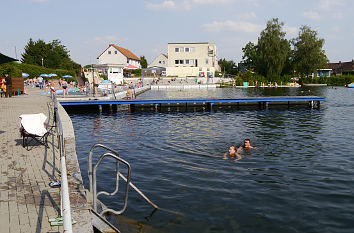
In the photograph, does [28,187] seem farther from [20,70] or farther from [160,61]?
[160,61]

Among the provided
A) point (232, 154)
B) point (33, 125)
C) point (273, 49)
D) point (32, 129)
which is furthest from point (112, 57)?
point (32, 129)

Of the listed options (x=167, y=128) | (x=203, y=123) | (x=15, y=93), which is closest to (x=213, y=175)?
(x=167, y=128)

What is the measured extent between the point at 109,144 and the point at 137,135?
267cm

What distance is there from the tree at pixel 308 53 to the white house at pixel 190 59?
23921mm

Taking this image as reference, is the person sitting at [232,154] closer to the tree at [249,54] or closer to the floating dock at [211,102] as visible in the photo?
the floating dock at [211,102]

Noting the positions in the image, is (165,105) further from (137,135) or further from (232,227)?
(232,227)

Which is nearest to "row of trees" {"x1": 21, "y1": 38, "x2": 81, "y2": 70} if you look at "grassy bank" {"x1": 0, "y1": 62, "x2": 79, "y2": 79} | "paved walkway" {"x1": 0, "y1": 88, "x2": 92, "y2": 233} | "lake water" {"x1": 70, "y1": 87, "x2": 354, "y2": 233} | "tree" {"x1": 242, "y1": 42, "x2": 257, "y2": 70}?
"grassy bank" {"x1": 0, "y1": 62, "x2": 79, "y2": 79}

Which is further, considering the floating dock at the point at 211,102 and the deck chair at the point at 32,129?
the floating dock at the point at 211,102

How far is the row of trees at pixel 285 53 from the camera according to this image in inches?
3278

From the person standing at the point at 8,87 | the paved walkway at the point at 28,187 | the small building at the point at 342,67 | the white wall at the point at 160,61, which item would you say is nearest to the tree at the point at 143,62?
the white wall at the point at 160,61

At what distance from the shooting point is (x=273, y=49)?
83000 mm

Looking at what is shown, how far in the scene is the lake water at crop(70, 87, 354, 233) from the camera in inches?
301

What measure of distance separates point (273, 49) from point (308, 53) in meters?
12.0

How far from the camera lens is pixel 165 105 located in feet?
109
